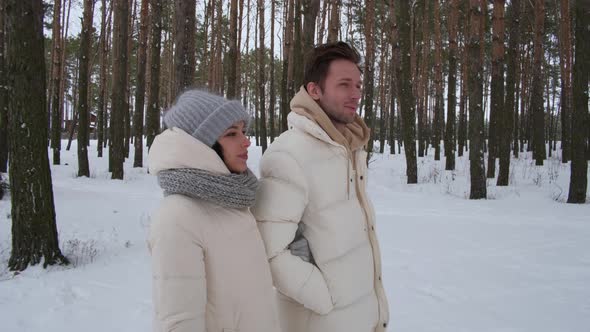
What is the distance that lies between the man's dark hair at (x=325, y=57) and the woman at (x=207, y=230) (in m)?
0.42

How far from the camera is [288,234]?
1.52 meters

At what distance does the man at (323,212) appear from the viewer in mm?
1534

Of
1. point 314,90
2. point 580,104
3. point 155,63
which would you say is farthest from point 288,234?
point 155,63

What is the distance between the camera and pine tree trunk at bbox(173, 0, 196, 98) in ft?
20.9

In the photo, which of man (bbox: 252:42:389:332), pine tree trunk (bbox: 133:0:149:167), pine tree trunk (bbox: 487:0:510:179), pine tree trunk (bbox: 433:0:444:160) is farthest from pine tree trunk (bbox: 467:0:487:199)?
pine tree trunk (bbox: 133:0:149:167)

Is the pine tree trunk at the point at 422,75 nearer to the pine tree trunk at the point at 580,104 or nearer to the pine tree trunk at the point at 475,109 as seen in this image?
the pine tree trunk at the point at 475,109

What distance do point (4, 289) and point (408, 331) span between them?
146 inches

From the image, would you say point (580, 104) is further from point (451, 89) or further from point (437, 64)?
point (437, 64)

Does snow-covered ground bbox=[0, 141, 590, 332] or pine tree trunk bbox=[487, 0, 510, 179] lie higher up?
pine tree trunk bbox=[487, 0, 510, 179]

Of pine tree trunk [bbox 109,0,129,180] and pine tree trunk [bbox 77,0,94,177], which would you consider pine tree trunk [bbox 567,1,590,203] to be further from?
pine tree trunk [bbox 77,0,94,177]

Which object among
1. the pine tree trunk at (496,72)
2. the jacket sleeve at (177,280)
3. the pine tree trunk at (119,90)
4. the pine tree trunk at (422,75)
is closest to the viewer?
the jacket sleeve at (177,280)

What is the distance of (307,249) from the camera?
1.61m

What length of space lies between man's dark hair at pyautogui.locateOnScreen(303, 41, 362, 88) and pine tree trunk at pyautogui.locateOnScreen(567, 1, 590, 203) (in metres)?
8.57

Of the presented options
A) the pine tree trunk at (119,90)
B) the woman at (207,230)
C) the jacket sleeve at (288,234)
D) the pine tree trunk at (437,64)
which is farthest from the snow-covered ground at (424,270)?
the pine tree trunk at (437,64)
